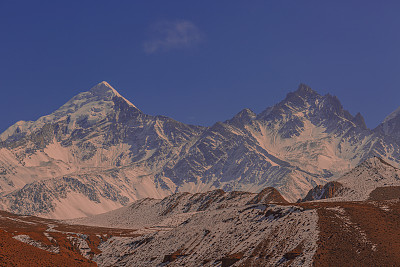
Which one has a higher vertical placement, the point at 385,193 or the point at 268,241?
the point at 385,193

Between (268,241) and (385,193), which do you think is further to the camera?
(385,193)

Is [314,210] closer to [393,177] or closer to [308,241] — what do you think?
[308,241]

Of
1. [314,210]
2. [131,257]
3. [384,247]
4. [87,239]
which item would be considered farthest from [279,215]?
[87,239]

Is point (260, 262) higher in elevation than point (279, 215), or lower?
lower

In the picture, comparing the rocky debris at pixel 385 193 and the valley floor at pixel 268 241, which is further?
the rocky debris at pixel 385 193

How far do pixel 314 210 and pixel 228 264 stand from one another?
68.1 ft

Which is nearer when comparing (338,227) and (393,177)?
(338,227)

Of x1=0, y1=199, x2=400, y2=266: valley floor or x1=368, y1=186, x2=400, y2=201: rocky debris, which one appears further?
x1=368, y1=186, x2=400, y2=201: rocky debris

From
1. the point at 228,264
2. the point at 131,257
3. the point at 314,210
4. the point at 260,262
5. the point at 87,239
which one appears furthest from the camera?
the point at 87,239

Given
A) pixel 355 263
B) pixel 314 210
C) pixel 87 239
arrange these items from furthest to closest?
pixel 87 239 < pixel 314 210 < pixel 355 263

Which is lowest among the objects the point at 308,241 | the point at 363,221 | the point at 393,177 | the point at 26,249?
the point at 26,249

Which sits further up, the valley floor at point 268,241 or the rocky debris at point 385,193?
the rocky debris at point 385,193

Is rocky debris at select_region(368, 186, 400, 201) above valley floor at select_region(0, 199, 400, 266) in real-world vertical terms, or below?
above

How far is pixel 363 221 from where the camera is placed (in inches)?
3297
